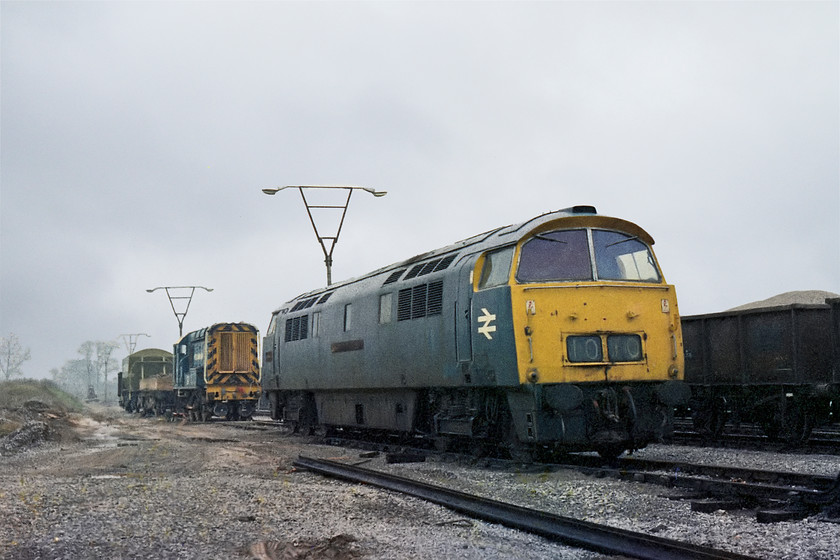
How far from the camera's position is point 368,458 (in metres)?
12.6

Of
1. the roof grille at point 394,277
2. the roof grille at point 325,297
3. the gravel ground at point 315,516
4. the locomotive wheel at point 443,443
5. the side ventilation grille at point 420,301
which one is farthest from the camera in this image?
the roof grille at point 325,297

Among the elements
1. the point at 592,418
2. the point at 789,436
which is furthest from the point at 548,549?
the point at 789,436

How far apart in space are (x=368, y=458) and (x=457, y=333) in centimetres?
283

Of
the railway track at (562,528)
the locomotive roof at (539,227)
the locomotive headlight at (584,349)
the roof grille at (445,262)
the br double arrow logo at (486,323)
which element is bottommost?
the railway track at (562,528)

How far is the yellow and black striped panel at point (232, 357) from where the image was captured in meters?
28.9

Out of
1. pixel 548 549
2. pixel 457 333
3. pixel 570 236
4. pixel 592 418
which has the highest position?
pixel 570 236

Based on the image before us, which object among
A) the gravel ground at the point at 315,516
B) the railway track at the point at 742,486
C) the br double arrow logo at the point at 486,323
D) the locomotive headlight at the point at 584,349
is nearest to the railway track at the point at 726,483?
the railway track at the point at 742,486

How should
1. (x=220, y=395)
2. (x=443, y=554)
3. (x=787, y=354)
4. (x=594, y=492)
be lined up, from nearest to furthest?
(x=443, y=554), (x=594, y=492), (x=787, y=354), (x=220, y=395)

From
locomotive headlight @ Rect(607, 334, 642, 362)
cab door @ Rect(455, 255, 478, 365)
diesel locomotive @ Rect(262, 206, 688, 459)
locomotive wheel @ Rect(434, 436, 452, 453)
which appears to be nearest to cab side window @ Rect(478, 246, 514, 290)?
diesel locomotive @ Rect(262, 206, 688, 459)

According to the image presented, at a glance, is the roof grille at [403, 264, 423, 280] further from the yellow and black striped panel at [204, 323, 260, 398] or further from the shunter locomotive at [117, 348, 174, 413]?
the shunter locomotive at [117, 348, 174, 413]

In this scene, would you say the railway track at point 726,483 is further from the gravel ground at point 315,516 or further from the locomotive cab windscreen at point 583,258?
the locomotive cab windscreen at point 583,258

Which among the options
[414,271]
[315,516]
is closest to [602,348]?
[414,271]

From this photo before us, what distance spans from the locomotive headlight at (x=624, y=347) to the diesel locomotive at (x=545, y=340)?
0.01 m

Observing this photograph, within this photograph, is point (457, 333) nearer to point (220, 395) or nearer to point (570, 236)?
point (570, 236)
